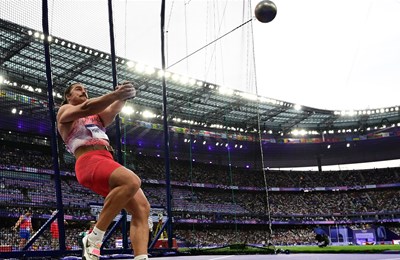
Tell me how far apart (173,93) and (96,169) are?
104ft

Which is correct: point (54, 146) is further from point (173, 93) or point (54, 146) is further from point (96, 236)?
point (173, 93)

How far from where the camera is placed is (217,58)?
624 inches

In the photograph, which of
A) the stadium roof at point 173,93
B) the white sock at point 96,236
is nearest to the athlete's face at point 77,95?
the white sock at point 96,236

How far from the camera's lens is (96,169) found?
293 centimetres

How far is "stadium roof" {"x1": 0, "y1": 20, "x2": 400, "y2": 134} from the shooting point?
913 inches

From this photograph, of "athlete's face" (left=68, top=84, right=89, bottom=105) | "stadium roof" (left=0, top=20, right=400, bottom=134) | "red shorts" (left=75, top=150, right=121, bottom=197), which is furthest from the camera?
"stadium roof" (left=0, top=20, right=400, bottom=134)

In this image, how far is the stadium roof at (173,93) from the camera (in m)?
23.2

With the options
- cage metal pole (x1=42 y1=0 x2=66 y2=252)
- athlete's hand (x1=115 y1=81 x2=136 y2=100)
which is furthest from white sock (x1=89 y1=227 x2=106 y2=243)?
cage metal pole (x1=42 y1=0 x2=66 y2=252)

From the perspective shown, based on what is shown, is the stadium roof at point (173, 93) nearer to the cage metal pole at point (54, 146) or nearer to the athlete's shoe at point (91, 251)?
the cage metal pole at point (54, 146)

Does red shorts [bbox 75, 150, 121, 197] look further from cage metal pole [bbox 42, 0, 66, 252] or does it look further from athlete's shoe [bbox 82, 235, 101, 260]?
cage metal pole [bbox 42, 0, 66, 252]

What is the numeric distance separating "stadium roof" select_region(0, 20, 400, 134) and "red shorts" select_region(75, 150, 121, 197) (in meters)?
15.3

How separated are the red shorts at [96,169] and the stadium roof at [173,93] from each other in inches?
603

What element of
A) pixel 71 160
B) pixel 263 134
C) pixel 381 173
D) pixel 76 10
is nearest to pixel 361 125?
pixel 381 173

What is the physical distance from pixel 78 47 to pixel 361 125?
35345 millimetres
